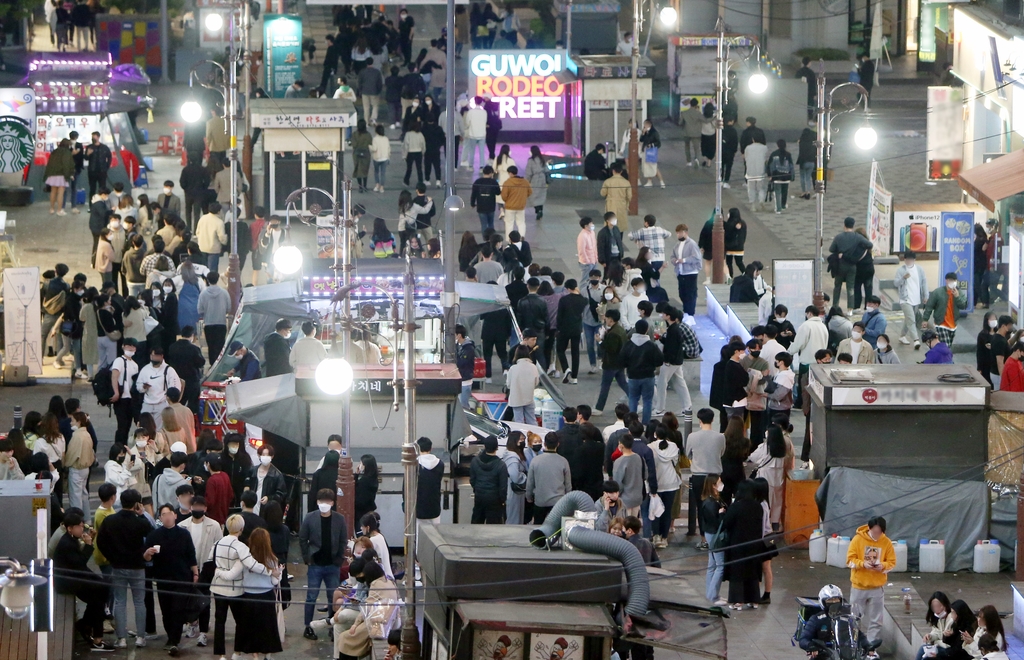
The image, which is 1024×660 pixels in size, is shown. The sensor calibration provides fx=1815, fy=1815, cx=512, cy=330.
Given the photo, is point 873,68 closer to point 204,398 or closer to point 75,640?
point 204,398

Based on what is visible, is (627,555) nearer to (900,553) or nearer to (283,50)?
(900,553)

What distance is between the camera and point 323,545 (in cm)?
1554

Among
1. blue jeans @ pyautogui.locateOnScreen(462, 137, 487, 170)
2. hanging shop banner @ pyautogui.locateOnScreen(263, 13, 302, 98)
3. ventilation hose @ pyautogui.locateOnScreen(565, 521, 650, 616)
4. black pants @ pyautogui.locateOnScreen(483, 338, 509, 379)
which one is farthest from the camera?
hanging shop banner @ pyautogui.locateOnScreen(263, 13, 302, 98)

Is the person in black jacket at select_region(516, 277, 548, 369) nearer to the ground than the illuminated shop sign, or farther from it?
nearer to the ground

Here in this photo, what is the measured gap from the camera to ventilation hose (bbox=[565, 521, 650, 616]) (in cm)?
1230

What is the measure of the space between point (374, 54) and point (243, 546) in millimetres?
31288

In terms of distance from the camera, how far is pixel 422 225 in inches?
1133

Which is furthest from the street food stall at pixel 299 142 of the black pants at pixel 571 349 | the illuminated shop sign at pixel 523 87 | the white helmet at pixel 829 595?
the white helmet at pixel 829 595

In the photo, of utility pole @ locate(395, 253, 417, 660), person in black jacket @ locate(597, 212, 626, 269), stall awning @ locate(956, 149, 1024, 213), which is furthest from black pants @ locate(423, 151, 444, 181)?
utility pole @ locate(395, 253, 417, 660)

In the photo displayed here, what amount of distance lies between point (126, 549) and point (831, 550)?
6.89 m

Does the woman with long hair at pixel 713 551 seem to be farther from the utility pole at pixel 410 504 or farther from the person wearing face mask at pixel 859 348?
the person wearing face mask at pixel 859 348

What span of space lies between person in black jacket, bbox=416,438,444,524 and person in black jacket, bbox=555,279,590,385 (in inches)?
244

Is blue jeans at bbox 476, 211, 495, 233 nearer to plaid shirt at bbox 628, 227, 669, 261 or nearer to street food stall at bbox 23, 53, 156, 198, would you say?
plaid shirt at bbox 628, 227, 669, 261

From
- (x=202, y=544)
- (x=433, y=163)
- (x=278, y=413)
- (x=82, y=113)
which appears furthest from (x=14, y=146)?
(x=202, y=544)
